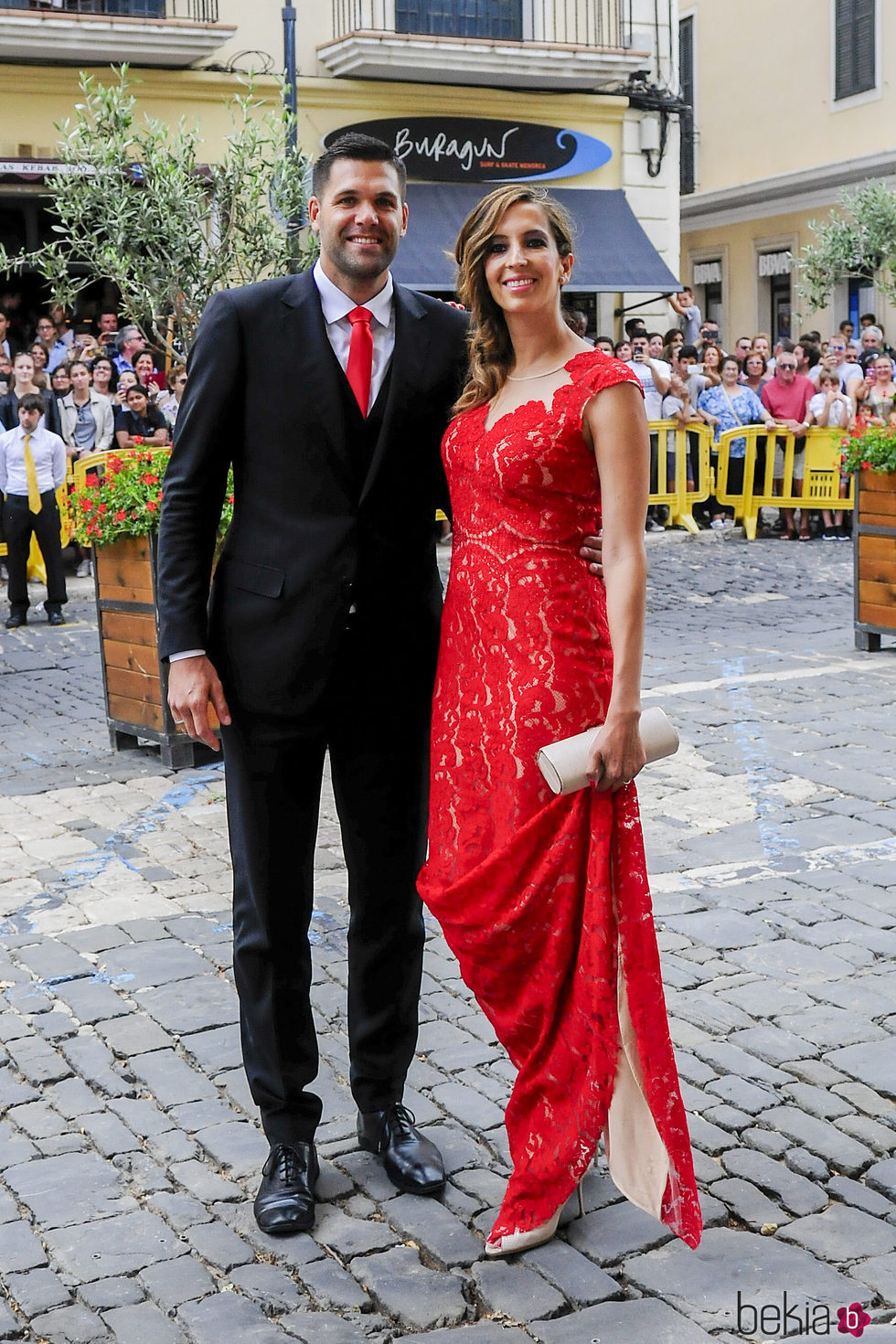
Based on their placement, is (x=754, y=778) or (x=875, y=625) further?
(x=875, y=625)

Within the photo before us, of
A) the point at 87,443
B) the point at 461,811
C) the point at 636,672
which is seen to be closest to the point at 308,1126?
the point at 461,811

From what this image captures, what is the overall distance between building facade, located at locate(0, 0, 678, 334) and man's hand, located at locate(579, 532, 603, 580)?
1558 centimetres

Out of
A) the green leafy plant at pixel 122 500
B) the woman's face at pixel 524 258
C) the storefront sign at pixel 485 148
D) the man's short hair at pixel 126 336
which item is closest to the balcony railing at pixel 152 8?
the storefront sign at pixel 485 148

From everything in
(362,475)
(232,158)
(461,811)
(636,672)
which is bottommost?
(461,811)

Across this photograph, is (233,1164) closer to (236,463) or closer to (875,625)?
(236,463)

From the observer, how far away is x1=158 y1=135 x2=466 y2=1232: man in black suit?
3.37 metres

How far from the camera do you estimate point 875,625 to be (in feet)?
31.3

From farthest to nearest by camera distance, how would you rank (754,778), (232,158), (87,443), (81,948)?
(87,443) < (232,158) < (754,778) < (81,948)

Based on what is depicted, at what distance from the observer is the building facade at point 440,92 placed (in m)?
17.5

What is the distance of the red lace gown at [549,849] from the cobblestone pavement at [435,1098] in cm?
23

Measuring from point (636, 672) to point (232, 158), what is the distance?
8795 mm

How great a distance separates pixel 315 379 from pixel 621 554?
0.76 metres

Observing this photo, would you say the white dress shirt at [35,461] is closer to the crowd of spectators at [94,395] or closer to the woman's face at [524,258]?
the crowd of spectators at [94,395]

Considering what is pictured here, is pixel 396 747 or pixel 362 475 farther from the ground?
pixel 362 475
